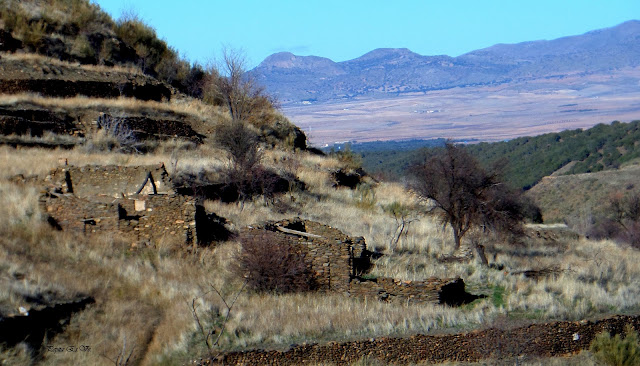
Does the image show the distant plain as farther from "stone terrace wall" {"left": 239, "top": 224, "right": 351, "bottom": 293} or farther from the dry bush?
the dry bush

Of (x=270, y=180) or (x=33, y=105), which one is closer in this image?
(x=270, y=180)

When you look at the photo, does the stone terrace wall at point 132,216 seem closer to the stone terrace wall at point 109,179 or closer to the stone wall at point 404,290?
the stone terrace wall at point 109,179

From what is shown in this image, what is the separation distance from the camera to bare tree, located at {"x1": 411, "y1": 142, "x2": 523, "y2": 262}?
2078 centimetres

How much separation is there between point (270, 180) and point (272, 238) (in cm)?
912

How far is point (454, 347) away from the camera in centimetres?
1131

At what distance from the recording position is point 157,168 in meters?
17.5

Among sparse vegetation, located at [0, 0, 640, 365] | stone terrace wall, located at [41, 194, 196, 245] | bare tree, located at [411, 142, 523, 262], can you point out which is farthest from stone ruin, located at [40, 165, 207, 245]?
bare tree, located at [411, 142, 523, 262]

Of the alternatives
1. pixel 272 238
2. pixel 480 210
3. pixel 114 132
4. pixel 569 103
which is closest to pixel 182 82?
pixel 114 132

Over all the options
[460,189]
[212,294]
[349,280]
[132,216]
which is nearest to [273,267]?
[212,294]

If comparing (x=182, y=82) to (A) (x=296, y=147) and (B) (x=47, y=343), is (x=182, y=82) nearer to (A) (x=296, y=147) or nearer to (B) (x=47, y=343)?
(A) (x=296, y=147)

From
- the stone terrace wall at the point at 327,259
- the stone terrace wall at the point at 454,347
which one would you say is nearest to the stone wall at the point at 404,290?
the stone terrace wall at the point at 327,259

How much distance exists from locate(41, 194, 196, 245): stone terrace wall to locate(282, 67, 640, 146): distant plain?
57.1 meters

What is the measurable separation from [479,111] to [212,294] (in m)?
136

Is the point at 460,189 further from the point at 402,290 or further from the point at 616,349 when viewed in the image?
the point at 616,349
